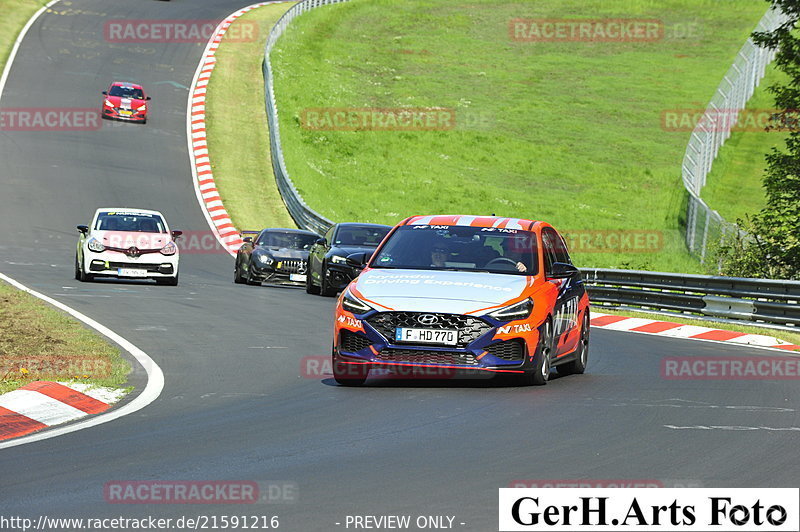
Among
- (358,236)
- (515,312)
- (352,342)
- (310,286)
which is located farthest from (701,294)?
(352,342)

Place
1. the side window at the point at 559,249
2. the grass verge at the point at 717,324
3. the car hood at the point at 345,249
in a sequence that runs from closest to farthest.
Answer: the side window at the point at 559,249
the grass verge at the point at 717,324
the car hood at the point at 345,249

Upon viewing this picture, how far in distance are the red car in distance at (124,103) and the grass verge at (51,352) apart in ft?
112

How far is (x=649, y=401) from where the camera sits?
37.4 feet

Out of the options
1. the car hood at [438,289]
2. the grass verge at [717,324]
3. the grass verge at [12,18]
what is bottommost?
the grass verge at [717,324]

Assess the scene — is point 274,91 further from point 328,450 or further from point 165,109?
point 328,450

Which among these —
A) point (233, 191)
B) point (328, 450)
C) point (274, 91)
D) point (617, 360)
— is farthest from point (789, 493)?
point (274, 91)

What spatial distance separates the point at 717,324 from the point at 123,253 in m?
11.2

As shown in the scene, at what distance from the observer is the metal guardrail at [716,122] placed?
118 ft

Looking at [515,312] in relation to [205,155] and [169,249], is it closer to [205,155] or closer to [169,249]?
[169,249]

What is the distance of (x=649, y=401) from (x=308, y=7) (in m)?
67.1

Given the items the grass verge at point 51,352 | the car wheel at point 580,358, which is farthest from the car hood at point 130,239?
the car wheel at point 580,358

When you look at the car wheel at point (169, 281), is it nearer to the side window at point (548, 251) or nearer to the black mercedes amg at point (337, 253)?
the black mercedes amg at point (337, 253)

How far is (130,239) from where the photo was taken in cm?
2494

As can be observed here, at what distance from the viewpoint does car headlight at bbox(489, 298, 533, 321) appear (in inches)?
455
